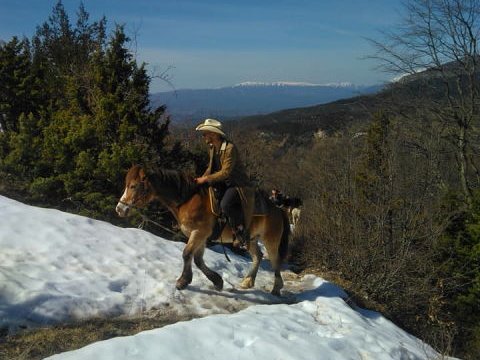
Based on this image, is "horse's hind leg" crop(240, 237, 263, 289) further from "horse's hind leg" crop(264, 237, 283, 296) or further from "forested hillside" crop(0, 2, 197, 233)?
"forested hillside" crop(0, 2, 197, 233)

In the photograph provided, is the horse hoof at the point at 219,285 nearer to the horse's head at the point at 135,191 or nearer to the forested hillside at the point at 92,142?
the horse's head at the point at 135,191

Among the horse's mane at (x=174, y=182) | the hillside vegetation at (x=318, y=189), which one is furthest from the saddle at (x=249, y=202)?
the hillside vegetation at (x=318, y=189)

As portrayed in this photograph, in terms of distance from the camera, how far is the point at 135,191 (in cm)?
661

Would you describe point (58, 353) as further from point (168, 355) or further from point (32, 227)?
point (32, 227)

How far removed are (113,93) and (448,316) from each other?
1067cm

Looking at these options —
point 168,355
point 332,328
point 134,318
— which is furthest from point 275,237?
point 168,355

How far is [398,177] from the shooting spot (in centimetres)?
1370

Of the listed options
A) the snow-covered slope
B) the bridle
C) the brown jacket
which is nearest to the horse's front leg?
the snow-covered slope

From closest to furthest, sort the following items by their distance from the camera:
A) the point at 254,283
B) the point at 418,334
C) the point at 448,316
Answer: the point at 254,283
the point at 418,334
the point at 448,316

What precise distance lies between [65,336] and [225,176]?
3039 millimetres

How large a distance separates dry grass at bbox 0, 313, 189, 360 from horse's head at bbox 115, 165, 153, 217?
1503mm

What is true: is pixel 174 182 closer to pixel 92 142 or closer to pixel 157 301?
pixel 157 301

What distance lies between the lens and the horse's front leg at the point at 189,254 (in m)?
7.03

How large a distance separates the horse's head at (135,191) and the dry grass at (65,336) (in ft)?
4.93
